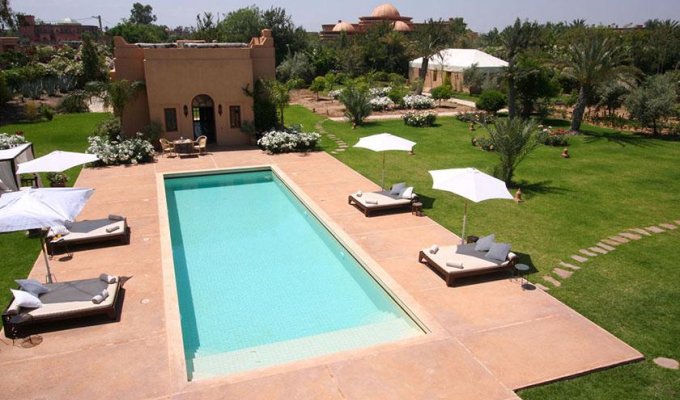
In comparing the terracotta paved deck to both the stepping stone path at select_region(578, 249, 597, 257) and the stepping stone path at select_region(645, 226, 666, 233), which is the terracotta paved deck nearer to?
the stepping stone path at select_region(578, 249, 597, 257)

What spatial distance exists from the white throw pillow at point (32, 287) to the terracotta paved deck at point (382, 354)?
1.04 meters

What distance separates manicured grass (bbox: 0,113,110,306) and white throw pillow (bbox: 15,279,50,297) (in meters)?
0.88

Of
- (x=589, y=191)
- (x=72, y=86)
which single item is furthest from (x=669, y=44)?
(x=72, y=86)

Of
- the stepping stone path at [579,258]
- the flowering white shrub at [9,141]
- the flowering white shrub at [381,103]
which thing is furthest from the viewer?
the flowering white shrub at [381,103]

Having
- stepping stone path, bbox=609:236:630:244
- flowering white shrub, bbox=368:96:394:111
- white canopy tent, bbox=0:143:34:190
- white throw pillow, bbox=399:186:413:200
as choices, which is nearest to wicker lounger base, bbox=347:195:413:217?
white throw pillow, bbox=399:186:413:200

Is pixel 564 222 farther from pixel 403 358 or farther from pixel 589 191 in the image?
pixel 403 358

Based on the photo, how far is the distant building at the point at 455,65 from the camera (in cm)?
4297

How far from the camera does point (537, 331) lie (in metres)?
8.58

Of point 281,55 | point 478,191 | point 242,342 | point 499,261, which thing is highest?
point 281,55

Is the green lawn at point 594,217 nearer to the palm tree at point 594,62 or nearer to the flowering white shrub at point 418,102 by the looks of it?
the palm tree at point 594,62

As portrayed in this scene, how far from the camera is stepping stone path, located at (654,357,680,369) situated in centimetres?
759

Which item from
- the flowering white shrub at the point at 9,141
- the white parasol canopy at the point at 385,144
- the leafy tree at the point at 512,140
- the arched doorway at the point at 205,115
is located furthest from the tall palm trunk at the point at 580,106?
the flowering white shrub at the point at 9,141

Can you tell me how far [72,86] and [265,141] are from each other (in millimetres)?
31862

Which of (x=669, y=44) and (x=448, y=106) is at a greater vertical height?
(x=669, y=44)
